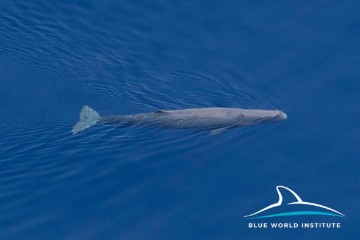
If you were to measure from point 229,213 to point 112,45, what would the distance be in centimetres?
1082

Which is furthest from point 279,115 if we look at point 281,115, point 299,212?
point 299,212

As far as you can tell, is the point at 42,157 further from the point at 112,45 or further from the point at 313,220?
the point at 313,220

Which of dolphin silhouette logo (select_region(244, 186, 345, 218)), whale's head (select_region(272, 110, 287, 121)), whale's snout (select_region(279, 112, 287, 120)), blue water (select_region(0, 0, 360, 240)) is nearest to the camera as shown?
blue water (select_region(0, 0, 360, 240))

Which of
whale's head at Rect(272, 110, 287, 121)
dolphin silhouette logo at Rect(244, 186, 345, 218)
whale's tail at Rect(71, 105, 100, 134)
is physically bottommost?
dolphin silhouette logo at Rect(244, 186, 345, 218)

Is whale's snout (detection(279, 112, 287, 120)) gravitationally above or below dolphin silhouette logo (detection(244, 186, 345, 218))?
above

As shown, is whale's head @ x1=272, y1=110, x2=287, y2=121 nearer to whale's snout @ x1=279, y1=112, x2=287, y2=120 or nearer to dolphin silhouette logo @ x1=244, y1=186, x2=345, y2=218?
whale's snout @ x1=279, y1=112, x2=287, y2=120

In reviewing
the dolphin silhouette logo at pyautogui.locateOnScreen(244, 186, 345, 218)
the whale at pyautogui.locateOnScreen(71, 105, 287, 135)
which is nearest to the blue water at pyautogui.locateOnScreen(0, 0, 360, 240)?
the dolphin silhouette logo at pyautogui.locateOnScreen(244, 186, 345, 218)


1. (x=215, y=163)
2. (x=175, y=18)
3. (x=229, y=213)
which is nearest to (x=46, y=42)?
(x=175, y=18)

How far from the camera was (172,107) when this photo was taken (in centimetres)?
3072

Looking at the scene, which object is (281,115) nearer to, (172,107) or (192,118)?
(192,118)

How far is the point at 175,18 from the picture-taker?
114 ft

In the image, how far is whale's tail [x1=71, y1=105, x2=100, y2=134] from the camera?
95.2 ft

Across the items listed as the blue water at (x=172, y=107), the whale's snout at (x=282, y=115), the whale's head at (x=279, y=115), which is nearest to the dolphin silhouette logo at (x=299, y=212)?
the blue water at (x=172, y=107)

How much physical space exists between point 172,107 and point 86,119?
392cm
